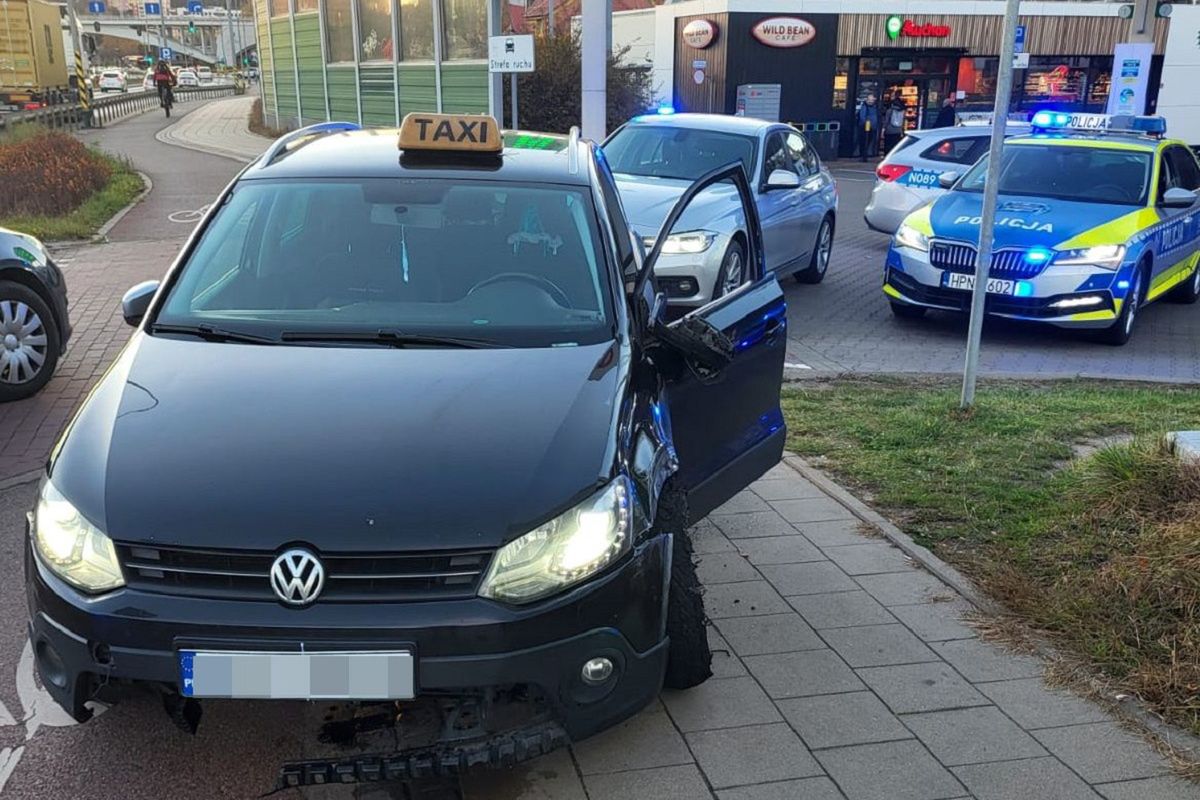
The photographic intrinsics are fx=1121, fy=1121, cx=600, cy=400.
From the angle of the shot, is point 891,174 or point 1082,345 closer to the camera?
point 1082,345

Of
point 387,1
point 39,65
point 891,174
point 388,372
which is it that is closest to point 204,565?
point 388,372

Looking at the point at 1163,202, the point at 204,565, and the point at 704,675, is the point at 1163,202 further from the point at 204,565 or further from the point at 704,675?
the point at 204,565

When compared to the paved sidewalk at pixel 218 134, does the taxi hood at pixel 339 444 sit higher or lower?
higher

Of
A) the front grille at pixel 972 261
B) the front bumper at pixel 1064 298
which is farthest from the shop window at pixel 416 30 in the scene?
the front bumper at pixel 1064 298

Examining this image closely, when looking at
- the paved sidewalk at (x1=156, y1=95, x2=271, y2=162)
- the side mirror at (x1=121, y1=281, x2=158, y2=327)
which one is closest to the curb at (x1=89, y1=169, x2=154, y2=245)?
the paved sidewalk at (x1=156, y1=95, x2=271, y2=162)

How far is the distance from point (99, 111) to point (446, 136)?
37441 millimetres

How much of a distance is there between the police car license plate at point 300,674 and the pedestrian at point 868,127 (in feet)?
95.4

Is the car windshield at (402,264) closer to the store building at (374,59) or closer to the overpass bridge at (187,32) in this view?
the store building at (374,59)

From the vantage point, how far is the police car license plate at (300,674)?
271cm

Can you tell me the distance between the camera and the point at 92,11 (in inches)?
4754

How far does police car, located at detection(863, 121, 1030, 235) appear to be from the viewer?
45.2 ft

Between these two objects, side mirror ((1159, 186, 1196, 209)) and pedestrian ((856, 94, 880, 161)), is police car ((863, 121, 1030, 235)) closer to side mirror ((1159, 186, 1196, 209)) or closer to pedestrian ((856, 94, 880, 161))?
side mirror ((1159, 186, 1196, 209))

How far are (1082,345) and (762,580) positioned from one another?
6.54 meters

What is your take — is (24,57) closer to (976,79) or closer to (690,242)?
(976,79)
